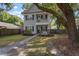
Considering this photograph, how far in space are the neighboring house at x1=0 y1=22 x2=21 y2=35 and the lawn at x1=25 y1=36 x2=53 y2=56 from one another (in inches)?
10.7

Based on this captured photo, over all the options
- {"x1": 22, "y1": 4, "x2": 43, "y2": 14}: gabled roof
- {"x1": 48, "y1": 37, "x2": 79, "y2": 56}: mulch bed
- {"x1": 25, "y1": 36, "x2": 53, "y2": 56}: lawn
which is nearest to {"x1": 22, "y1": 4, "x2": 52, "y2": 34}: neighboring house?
{"x1": 22, "y1": 4, "x2": 43, "y2": 14}: gabled roof

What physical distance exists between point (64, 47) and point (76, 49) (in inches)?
7.0

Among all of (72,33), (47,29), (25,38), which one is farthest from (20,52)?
(72,33)

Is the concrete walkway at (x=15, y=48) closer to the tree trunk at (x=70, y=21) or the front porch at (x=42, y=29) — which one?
the front porch at (x=42, y=29)

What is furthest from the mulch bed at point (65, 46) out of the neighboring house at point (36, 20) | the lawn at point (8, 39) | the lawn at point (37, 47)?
the lawn at point (8, 39)

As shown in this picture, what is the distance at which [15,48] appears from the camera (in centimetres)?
A: 361

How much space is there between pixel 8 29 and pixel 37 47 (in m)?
0.51

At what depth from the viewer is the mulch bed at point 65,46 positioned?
359cm

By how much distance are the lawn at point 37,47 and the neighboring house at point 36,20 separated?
0.13 meters

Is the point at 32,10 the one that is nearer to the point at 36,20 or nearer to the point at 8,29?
the point at 36,20

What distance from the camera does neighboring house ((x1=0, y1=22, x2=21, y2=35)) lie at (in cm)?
364

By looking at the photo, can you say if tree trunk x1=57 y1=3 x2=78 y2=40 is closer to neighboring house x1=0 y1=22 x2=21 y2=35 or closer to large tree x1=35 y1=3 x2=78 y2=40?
large tree x1=35 y1=3 x2=78 y2=40

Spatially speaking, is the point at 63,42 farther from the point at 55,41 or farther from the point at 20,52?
the point at 20,52

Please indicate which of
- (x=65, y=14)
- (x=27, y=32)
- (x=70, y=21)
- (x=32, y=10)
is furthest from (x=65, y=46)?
(x=32, y=10)
